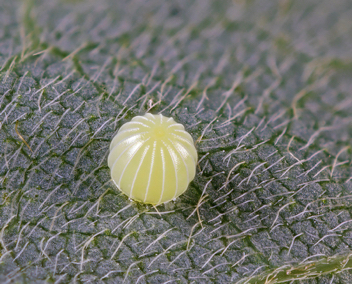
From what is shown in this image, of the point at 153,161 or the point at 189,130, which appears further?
the point at 189,130

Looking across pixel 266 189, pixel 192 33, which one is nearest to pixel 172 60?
pixel 192 33

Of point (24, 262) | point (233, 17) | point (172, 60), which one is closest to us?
point (233, 17)

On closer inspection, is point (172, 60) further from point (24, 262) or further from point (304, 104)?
point (24, 262)
